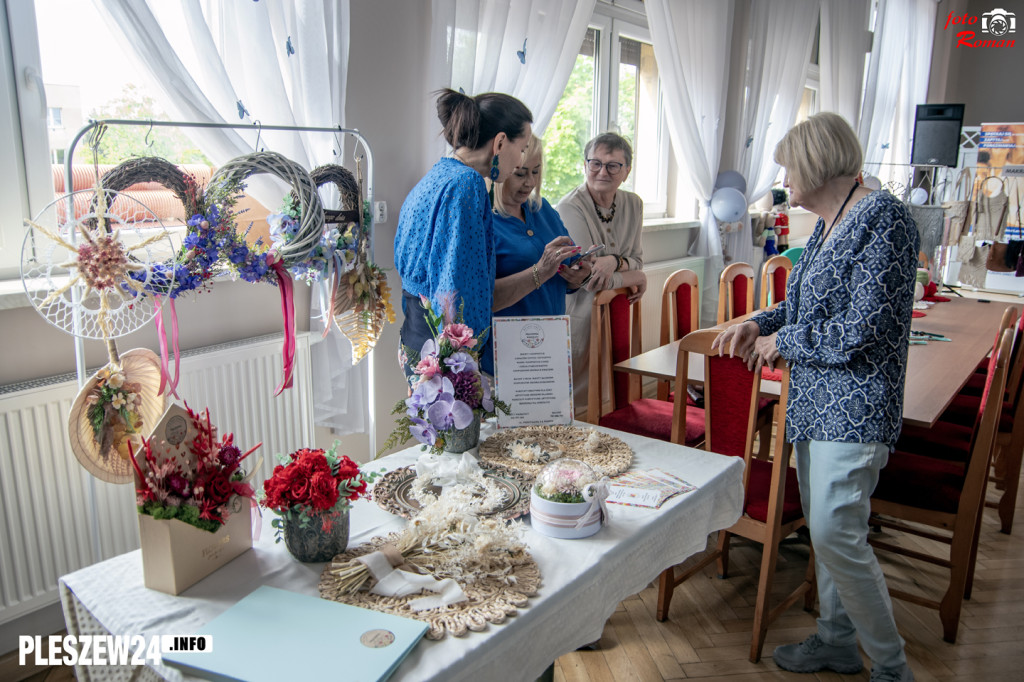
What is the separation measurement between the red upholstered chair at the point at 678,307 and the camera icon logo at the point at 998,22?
26.0 feet

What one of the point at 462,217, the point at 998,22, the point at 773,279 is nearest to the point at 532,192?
the point at 462,217

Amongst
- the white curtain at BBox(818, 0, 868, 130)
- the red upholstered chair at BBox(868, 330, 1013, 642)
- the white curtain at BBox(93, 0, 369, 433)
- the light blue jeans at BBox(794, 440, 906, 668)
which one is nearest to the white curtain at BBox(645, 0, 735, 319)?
the white curtain at BBox(818, 0, 868, 130)

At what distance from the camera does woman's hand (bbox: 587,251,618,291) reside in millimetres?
2479

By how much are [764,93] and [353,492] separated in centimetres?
473

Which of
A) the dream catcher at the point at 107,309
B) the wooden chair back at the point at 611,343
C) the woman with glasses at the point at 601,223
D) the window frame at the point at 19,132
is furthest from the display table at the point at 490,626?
the woman with glasses at the point at 601,223

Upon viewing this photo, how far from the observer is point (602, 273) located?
8.20 ft

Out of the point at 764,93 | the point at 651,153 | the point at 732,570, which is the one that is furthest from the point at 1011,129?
the point at 732,570

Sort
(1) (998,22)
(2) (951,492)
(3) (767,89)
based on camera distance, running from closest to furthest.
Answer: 1. (2) (951,492)
2. (3) (767,89)
3. (1) (998,22)

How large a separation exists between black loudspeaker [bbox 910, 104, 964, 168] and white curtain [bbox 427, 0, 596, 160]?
463 centimetres

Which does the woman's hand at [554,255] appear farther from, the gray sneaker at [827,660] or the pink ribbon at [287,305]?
the gray sneaker at [827,660]

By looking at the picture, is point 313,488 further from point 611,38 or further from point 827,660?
point 611,38

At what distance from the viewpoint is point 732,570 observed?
262cm

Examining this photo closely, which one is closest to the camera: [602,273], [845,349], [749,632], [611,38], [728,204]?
[845,349]

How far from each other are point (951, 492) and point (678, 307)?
1.30 metres
